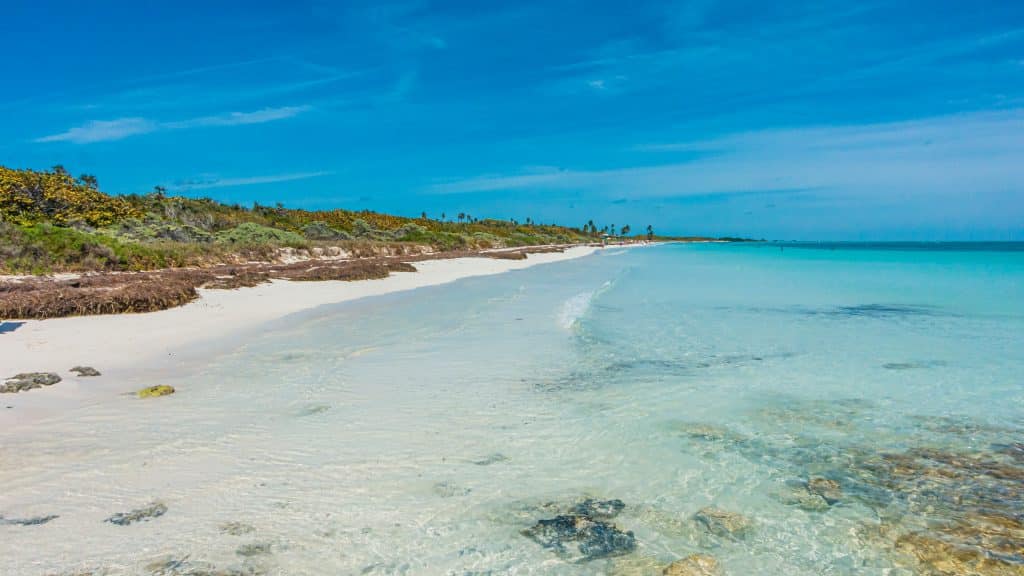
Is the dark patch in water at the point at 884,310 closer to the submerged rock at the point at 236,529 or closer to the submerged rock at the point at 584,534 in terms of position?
the submerged rock at the point at 584,534

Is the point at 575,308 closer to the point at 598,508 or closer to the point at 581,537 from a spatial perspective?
the point at 598,508

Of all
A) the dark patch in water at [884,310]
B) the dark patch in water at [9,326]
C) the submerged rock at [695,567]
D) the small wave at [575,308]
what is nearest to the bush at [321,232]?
the small wave at [575,308]

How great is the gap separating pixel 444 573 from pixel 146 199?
5847cm

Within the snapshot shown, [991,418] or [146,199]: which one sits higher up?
[146,199]

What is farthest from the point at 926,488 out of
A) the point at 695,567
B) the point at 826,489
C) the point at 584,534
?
the point at 584,534

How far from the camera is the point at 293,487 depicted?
4.41 meters

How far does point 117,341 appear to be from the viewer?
9922 mm

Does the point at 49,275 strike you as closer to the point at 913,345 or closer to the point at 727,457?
the point at 727,457

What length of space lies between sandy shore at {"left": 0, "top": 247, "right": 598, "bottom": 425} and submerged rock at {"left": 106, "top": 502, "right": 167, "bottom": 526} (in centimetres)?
308

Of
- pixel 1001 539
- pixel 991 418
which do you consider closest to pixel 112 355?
pixel 1001 539

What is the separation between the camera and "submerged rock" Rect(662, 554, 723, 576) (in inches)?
132

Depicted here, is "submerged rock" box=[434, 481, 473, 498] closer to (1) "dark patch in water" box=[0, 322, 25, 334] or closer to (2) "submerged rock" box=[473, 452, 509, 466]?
(2) "submerged rock" box=[473, 452, 509, 466]

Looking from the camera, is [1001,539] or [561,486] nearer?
[1001,539]

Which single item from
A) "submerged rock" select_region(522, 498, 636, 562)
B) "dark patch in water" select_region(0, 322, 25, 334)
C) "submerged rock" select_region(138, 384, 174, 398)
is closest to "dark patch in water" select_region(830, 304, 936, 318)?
"submerged rock" select_region(522, 498, 636, 562)
